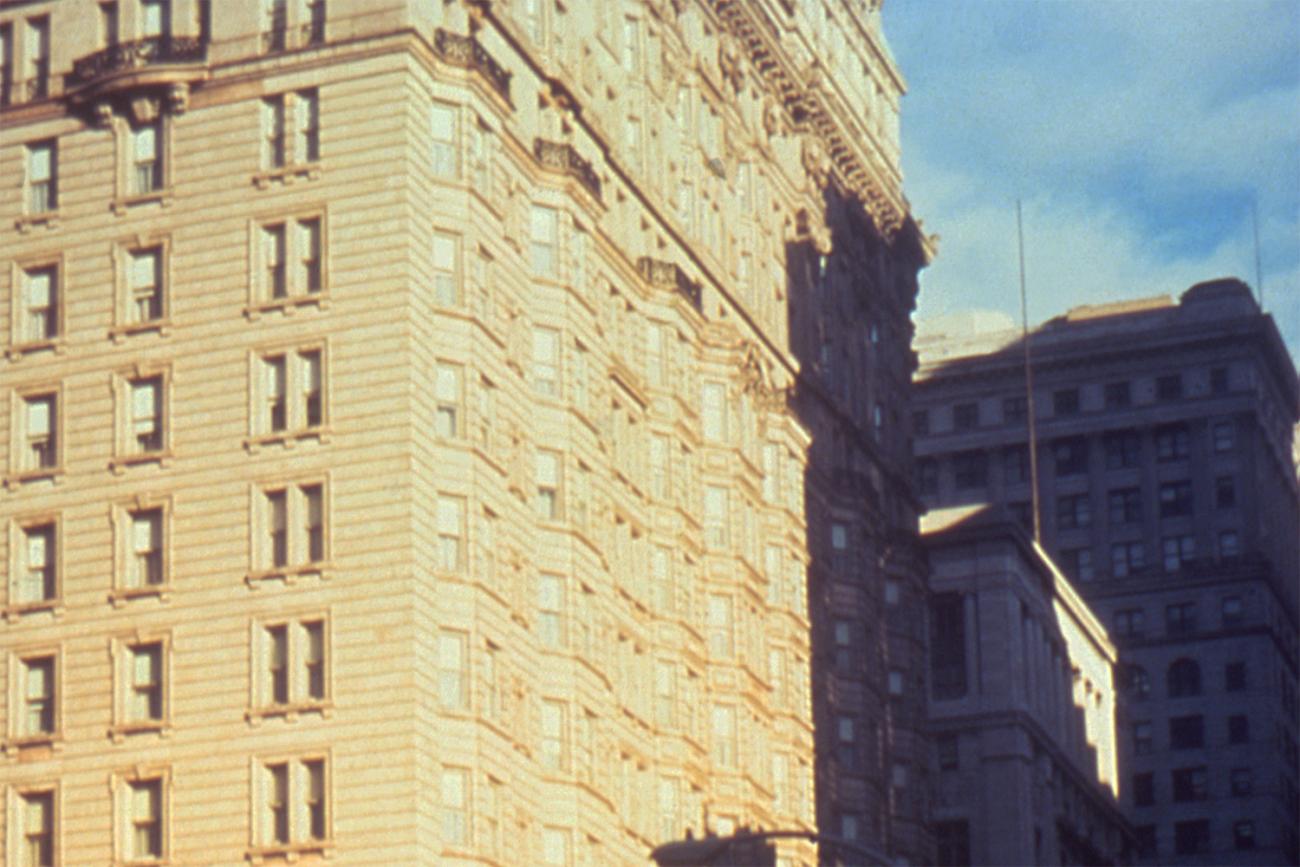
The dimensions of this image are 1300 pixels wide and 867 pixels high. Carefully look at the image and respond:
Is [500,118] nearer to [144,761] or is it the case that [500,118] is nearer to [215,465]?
[215,465]

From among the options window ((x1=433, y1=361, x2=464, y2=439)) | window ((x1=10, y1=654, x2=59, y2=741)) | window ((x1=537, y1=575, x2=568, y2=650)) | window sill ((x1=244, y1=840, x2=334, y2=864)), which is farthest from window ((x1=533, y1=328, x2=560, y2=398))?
window sill ((x1=244, y1=840, x2=334, y2=864))

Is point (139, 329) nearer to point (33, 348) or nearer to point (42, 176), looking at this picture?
point (33, 348)

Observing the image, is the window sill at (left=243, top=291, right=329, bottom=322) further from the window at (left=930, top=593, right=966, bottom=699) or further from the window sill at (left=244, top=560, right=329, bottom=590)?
the window at (left=930, top=593, right=966, bottom=699)

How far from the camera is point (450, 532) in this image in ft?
292

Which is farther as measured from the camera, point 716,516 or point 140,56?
point 716,516

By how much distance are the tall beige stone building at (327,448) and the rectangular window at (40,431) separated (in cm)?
10

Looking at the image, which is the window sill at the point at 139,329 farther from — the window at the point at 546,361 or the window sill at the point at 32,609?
the window at the point at 546,361

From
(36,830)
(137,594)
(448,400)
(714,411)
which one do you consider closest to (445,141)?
(448,400)

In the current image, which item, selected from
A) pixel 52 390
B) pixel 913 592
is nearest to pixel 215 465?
pixel 52 390

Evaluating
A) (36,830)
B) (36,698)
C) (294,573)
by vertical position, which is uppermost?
(294,573)

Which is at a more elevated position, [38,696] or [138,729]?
[38,696]

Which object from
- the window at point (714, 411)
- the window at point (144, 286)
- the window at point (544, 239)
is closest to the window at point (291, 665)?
the window at point (144, 286)

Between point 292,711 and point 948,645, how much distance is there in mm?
80394

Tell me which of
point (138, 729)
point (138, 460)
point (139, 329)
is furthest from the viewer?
point (139, 329)
